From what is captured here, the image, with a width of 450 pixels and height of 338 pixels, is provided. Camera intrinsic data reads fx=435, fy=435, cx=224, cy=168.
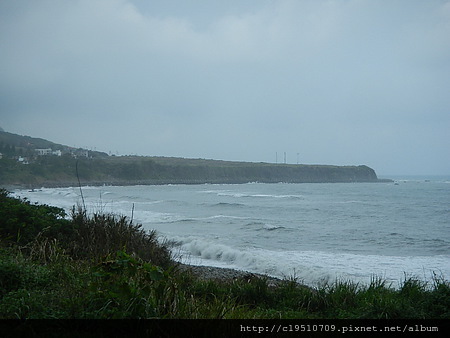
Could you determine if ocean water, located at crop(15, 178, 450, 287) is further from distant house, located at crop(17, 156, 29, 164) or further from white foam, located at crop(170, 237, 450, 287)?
distant house, located at crop(17, 156, 29, 164)

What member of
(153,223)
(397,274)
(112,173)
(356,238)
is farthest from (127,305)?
(112,173)

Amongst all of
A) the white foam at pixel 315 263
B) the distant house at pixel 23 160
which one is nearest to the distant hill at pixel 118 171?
the distant house at pixel 23 160

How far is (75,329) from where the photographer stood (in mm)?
3965

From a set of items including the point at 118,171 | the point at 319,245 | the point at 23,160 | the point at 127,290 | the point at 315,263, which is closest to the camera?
the point at 127,290

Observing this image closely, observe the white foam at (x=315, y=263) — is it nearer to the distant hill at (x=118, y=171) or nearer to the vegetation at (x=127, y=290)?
the vegetation at (x=127, y=290)

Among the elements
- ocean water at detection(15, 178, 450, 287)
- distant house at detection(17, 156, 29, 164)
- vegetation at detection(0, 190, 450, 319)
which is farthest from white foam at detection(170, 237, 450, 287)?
distant house at detection(17, 156, 29, 164)

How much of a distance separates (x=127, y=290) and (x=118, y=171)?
343 ft

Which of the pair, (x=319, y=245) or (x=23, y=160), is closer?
(x=319, y=245)

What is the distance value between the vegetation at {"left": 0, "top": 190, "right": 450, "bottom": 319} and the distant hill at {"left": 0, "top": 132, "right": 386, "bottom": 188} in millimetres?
60624

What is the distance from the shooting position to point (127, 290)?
4.31 meters

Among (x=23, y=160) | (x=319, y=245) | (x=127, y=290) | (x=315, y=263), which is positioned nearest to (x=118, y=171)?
(x=23, y=160)

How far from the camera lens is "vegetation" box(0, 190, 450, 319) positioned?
4.34 meters

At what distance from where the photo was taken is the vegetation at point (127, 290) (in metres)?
4.34

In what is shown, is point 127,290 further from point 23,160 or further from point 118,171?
point 118,171
